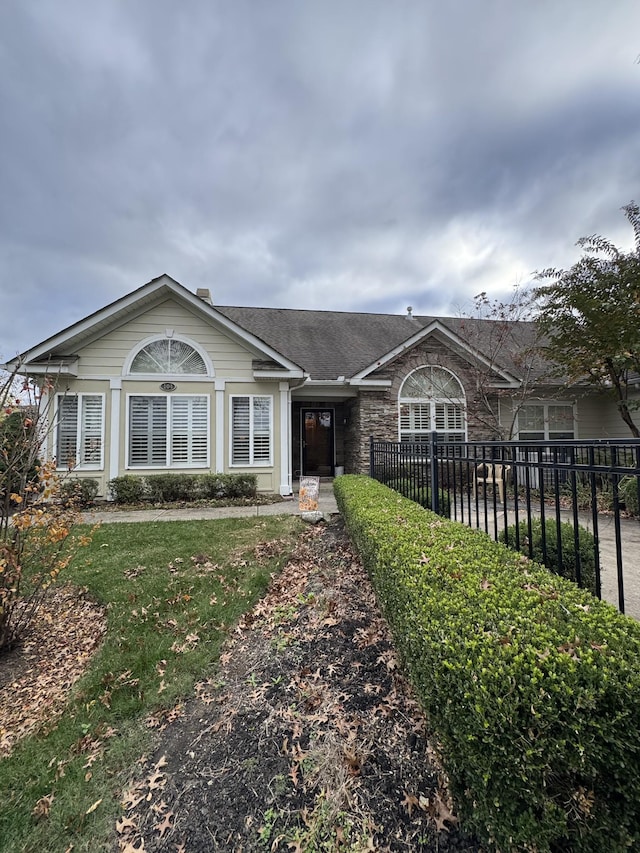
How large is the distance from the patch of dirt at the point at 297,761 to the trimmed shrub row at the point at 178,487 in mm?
6493

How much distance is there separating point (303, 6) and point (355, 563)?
30.9ft

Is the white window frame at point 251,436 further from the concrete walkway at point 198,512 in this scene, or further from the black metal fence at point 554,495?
the black metal fence at point 554,495

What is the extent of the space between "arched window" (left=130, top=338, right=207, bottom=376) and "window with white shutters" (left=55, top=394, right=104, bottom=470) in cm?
140

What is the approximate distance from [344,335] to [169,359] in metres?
7.53

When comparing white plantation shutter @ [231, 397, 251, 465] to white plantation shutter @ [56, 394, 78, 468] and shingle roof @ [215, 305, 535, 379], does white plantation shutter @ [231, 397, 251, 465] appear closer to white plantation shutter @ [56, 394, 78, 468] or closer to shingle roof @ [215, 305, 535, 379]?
shingle roof @ [215, 305, 535, 379]

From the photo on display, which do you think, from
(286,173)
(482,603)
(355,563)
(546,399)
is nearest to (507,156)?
(286,173)

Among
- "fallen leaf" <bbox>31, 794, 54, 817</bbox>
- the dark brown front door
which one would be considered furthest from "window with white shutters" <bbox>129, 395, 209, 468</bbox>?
"fallen leaf" <bbox>31, 794, 54, 817</bbox>

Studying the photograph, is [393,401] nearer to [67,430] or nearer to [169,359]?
[169,359]

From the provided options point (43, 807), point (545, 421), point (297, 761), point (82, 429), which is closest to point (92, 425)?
point (82, 429)

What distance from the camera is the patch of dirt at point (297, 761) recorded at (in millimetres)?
1848

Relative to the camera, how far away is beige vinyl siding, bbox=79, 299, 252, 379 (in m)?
9.82

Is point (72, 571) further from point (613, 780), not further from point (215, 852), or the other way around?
point (613, 780)

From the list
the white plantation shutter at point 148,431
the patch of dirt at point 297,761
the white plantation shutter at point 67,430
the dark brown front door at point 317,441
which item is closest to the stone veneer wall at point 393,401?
the dark brown front door at point 317,441

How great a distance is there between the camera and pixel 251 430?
10.5 meters
